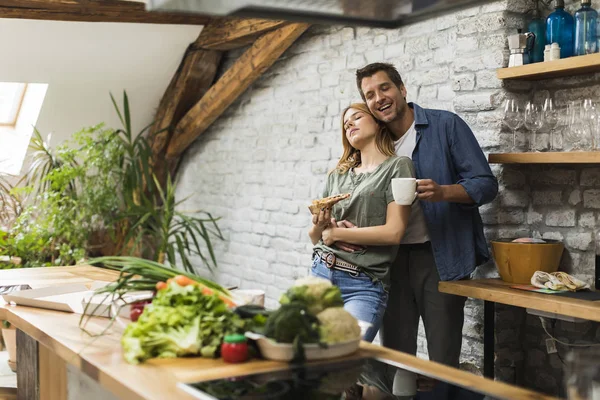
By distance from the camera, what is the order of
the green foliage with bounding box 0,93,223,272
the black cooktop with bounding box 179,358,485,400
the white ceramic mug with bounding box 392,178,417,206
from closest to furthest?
1. the black cooktop with bounding box 179,358,485,400
2. the white ceramic mug with bounding box 392,178,417,206
3. the green foliage with bounding box 0,93,223,272

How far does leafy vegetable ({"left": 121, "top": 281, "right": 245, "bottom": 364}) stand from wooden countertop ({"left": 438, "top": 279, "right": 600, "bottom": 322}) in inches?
60.8

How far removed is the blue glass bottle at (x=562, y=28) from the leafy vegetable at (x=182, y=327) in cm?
220

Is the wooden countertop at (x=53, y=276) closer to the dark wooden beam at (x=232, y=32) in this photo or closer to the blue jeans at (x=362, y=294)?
the blue jeans at (x=362, y=294)

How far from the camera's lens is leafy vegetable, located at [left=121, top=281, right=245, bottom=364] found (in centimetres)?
186

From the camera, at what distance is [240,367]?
70.4 inches

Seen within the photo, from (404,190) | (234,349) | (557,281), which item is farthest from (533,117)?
(234,349)

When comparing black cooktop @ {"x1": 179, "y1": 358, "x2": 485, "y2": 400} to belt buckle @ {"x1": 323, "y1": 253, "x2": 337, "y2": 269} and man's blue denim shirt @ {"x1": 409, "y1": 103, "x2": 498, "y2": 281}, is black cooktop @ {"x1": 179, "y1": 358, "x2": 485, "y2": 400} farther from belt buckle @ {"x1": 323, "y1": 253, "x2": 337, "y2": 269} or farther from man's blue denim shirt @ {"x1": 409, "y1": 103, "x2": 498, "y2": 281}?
man's blue denim shirt @ {"x1": 409, "y1": 103, "x2": 498, "y2": 281}

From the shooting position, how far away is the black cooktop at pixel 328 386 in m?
1.58

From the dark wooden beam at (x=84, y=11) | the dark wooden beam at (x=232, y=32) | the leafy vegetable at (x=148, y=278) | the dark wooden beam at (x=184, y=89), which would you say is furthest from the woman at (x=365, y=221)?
the dark wooden beam at (x=184, y=89)

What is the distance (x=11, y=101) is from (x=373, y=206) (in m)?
4.11

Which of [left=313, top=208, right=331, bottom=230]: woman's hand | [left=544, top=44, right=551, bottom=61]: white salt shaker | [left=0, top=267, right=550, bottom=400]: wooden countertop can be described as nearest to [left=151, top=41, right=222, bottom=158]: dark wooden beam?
[left=313, top=208, right=331, bottom=230]: woman's hand

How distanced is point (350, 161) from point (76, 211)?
300 cm

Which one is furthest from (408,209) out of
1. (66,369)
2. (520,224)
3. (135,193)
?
(135,193)

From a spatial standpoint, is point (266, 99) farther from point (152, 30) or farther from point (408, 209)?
point (408, 209)
